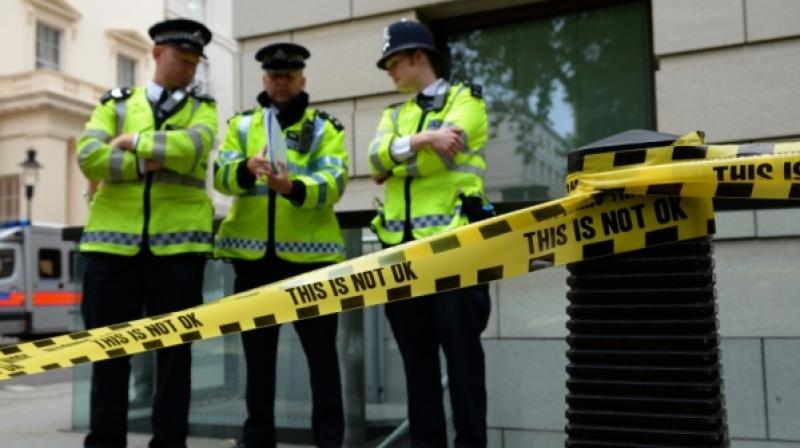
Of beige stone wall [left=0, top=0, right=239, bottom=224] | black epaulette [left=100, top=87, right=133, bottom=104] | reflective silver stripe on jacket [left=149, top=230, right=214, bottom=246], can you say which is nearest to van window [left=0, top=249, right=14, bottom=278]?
beige stone wall [left=0, top=0, right=239, bottom=224]

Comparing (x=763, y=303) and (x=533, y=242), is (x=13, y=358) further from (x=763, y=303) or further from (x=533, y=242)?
(x=763, y=303)

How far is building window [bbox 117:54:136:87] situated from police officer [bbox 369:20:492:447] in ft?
104

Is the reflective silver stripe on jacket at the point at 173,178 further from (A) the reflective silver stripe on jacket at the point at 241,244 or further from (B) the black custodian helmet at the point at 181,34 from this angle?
(B) the black custodian helmet at the point at 181,34

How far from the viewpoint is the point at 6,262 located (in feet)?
62.0

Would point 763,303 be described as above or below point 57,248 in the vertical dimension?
below

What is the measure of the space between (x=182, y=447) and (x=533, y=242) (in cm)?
242

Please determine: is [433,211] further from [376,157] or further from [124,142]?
[124,142]

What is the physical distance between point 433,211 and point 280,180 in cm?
73

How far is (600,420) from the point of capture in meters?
2.12

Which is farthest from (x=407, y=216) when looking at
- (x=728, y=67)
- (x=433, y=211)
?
(x=728, y=67)

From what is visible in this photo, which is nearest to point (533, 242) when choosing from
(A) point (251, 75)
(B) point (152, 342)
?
(B) point (152, 342)

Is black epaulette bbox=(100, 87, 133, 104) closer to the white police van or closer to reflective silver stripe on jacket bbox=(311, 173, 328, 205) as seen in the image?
reflective silver stripe on jacket bbox=(311, 173, 328, 205)

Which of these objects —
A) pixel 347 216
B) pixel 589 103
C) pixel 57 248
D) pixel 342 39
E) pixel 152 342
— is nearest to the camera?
pixel 152 342

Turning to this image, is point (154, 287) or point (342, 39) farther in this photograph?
point (342, 39)
